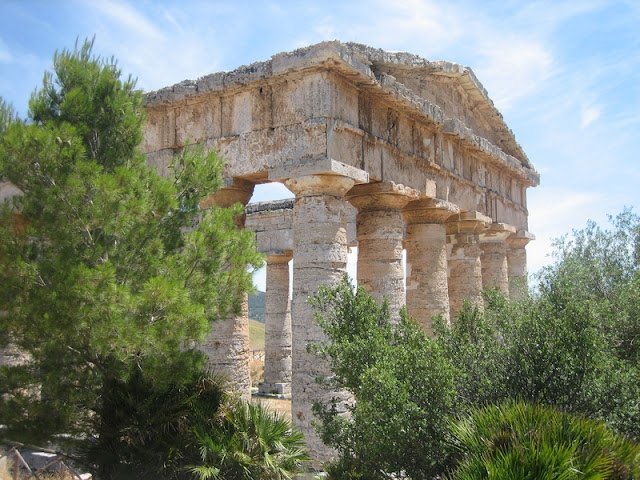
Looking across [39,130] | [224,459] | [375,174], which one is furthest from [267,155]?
[224,459]

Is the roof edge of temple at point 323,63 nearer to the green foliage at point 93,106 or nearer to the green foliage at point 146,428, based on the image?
the green foliage at point 93,106

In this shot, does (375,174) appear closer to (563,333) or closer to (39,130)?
(563,333)

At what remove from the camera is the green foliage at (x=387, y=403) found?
7.20 meters

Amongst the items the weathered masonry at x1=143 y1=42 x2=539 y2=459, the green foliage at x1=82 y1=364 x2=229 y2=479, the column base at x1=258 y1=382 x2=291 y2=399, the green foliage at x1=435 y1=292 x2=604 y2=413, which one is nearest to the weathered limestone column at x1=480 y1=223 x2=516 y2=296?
the weathered masonry at x1=143 y1=42 x2=539 y2=459

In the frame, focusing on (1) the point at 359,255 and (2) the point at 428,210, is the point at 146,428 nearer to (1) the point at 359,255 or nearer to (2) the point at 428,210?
(1) the point at 359,255

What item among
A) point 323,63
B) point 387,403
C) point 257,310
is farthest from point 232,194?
point 257,310

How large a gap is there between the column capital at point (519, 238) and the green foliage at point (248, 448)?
13.5 m

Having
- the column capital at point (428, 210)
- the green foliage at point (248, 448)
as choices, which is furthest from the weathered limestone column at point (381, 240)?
the green foliage at point (248, 448)

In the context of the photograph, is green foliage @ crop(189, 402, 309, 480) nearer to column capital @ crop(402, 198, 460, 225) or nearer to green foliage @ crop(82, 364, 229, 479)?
green foliage @ crop(82, 364, 229, 479)

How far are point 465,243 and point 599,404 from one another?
8808 millimetres

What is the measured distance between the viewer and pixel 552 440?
5977 millimetres

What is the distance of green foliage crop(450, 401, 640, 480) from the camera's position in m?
5.58

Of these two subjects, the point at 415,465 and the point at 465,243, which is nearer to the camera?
the point at 415,465

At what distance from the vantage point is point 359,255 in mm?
12148
